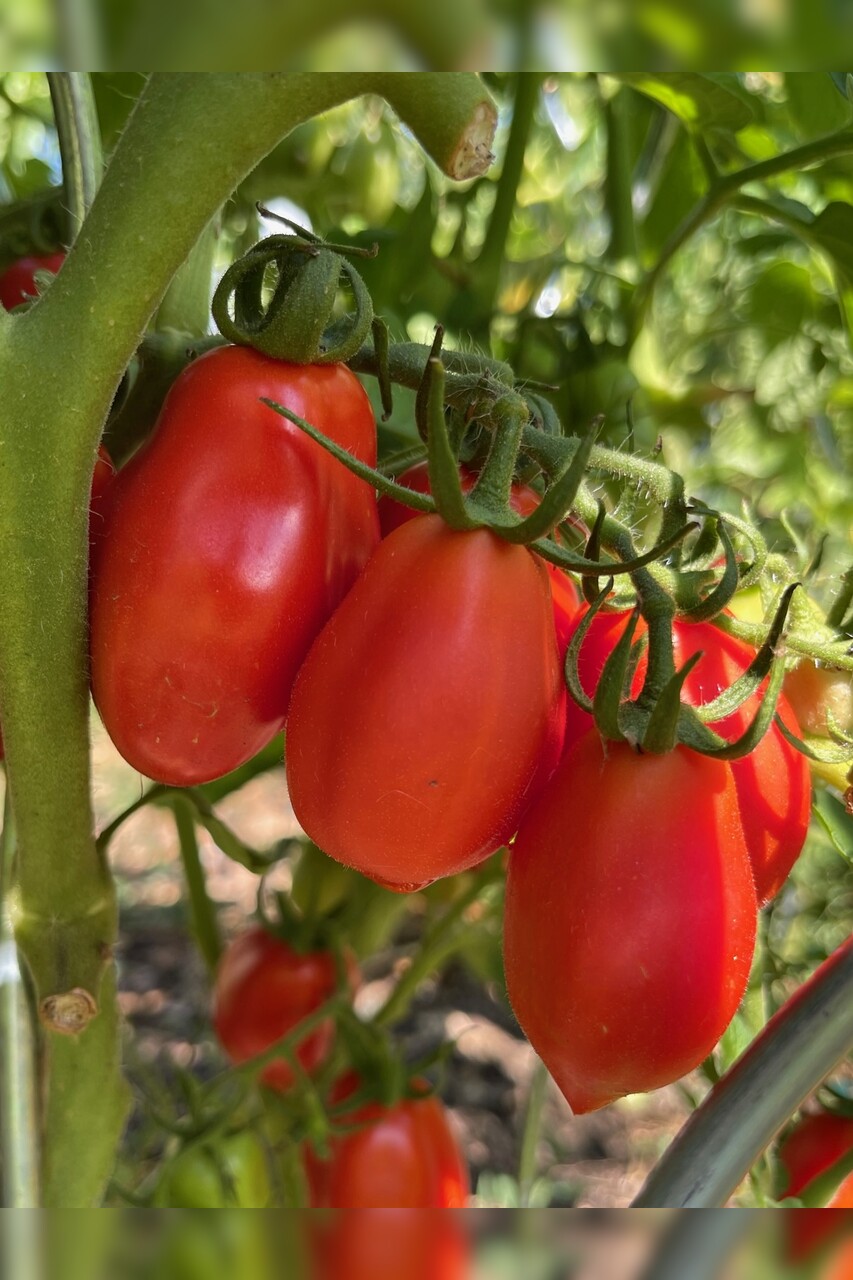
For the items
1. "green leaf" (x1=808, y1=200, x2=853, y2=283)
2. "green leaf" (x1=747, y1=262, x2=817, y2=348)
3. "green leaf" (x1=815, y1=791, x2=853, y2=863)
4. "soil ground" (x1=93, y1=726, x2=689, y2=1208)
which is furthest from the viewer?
"soil ground" (x1=93, y1=726, x2=689, y2=1208)

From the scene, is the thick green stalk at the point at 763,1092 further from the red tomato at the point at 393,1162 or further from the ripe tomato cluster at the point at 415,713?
the red tomato at the point at 393,1162

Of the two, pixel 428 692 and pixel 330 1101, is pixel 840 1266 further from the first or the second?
pixel 330 1101

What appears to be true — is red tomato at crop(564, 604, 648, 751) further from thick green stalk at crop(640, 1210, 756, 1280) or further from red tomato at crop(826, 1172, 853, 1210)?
red tomato at crop(826, 1172, 853, 1210)

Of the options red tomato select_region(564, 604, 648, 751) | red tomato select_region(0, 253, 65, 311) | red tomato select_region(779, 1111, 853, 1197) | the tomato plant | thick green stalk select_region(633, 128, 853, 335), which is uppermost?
thick green stalk select_region(633, 128, 853, 335)

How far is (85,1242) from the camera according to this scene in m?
0.22

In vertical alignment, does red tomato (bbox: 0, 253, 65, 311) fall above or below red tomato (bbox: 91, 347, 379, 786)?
above

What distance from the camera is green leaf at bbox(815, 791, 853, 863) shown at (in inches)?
20.9

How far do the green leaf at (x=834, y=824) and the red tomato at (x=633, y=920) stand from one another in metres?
0.15

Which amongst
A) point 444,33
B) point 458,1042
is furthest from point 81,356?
point 458,1042

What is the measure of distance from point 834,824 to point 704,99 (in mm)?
414

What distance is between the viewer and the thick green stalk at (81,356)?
0.33 m

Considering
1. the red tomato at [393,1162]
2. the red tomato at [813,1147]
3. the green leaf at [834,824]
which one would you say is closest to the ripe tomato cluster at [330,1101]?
the red tomato at [393,1162]

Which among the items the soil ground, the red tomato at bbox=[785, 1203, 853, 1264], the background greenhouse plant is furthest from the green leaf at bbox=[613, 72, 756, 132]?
the soil ground

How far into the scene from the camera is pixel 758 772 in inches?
17.5
